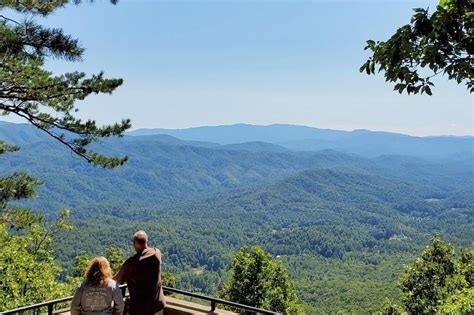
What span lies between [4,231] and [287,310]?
16941 millimetres

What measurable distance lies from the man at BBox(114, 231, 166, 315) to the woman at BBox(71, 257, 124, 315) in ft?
1.16

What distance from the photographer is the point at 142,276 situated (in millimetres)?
5230

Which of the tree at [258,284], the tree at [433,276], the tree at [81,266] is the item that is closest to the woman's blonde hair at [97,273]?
the tree at [81,266]

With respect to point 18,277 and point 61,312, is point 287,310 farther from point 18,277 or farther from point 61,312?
point 61,312

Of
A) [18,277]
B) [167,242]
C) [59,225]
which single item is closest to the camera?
[18,277]

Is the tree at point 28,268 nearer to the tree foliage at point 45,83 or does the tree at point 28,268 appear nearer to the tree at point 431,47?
the tree foliage at point 45,83

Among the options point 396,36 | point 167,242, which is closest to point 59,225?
point 396,36

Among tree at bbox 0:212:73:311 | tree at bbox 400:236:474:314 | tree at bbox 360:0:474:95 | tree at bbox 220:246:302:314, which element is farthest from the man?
tree at bbox 400:236:474:314

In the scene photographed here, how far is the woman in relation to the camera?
470cm

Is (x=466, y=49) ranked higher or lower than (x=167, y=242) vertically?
higher

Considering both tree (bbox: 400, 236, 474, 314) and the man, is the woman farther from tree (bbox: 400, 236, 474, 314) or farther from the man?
tree (bbox: 400, 236, 474, 314)

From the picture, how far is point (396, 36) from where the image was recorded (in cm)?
293

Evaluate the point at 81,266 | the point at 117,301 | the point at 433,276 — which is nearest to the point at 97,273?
the point at 117,301

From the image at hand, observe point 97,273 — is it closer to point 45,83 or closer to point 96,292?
point 96,292
